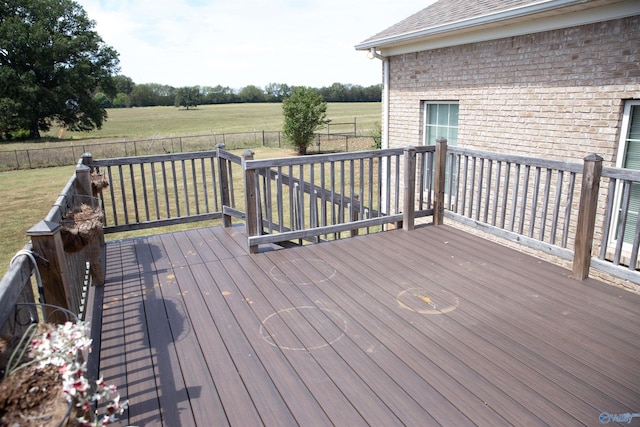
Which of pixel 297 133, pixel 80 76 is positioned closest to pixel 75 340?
pixel 297 133

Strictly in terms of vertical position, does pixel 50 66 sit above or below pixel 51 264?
above

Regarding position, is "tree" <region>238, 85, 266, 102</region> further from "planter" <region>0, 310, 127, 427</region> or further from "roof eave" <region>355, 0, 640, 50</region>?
"planter" <region>0, 310, 127, 427</region>

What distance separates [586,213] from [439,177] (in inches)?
70.0

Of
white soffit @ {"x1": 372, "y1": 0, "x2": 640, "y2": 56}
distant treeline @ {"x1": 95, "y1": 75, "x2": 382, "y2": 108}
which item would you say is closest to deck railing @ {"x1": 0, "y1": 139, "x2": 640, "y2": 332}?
white soffit @ {"x1": 372, "y1": 0, "x2": 640, "y2": 56}

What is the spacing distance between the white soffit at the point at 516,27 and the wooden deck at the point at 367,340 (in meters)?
2.88

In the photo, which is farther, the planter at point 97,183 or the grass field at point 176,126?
the grass field at point 176,126

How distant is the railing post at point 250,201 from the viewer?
167 inches

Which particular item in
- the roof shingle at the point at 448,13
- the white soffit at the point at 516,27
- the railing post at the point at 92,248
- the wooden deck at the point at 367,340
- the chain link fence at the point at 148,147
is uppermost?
the roof shingle at the point at 448,13

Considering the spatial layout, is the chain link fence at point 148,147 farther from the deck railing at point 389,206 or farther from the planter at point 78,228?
the planter at point 78,228

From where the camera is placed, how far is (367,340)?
275 cm

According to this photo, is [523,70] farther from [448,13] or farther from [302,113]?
[302,113]

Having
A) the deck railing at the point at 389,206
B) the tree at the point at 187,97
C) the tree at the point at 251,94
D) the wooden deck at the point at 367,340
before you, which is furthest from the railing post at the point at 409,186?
the tree at the point at 251,94

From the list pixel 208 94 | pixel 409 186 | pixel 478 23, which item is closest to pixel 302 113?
pixel 478 23

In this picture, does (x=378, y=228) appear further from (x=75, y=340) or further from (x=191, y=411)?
(x=75, y=340)
